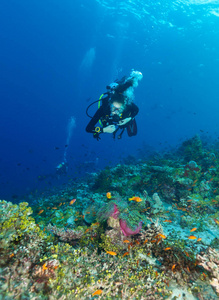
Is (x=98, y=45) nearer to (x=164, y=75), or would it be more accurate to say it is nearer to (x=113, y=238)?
(x=164, y=75)

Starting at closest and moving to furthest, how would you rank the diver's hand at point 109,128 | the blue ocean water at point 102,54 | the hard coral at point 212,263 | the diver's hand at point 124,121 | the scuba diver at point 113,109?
the hard coral at point 212,263, the diver's hand at point 109,128, the scuba diver at point 113,109, the diver's hand at point 124,121, the blue ocean water at point 102,54

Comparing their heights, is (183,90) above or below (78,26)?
below

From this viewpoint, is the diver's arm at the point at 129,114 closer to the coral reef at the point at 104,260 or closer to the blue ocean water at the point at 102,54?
the coral reef at the point at 104,260

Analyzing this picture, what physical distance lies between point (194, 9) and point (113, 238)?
39620mm

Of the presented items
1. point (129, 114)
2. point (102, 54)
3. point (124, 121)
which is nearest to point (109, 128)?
point (124, 121)

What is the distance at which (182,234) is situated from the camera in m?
Answer: 4.66

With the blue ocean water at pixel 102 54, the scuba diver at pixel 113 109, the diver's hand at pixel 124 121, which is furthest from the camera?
the blue ocean water at pixel 102 54

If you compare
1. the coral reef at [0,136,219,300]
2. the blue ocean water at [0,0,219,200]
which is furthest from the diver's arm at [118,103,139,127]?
the blue ocean water at [0,0,219,200]

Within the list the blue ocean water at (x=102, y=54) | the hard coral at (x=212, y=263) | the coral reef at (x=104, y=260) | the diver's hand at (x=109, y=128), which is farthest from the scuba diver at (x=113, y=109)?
the blue ocean water at (x=102, y=54)

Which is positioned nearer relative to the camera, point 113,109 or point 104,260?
point 104,260

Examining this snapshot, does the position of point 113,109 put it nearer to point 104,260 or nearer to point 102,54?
point 104,260

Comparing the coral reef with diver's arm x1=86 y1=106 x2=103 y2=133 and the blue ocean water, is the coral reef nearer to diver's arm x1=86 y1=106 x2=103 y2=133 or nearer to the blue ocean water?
diver's arm x1=86 y1=106 x2=103 y2=133

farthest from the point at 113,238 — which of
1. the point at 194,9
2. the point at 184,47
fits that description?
the point at 184,47

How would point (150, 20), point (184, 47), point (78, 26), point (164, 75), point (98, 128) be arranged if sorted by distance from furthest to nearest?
point (164, 75) → point (78, 26) → point (184, 47) → point (150, 20) → point (98, 128)
